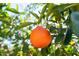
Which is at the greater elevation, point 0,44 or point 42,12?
point 42,12

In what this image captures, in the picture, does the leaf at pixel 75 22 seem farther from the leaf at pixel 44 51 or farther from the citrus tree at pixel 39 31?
the leaf at pixel 44 51

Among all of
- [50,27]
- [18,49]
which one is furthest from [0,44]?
[50,27]

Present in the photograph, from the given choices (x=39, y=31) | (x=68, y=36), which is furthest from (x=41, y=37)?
(x=68, y=36)

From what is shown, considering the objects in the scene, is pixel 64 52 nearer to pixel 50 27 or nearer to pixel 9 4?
pixel 50 27

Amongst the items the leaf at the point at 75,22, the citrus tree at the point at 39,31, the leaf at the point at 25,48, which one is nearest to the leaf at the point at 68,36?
the citrus tree at the point at 39,31

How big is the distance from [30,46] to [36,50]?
2.2 inches

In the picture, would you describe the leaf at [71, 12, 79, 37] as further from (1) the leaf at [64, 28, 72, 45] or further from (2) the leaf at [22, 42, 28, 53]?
(2) the leaf at [22, 42, 28, 53]

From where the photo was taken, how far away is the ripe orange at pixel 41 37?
131 centimetres

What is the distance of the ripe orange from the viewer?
4.30ft

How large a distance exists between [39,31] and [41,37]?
0.14 feet

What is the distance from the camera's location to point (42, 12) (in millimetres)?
1345

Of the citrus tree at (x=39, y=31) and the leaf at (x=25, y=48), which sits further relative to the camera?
the leaf at (x=25, y=48)

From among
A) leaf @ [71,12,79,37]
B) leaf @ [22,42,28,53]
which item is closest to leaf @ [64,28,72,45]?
leaf @ [71,12,79,37]

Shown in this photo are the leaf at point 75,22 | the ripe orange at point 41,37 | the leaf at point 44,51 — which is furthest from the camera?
the leaf at point 44,51
